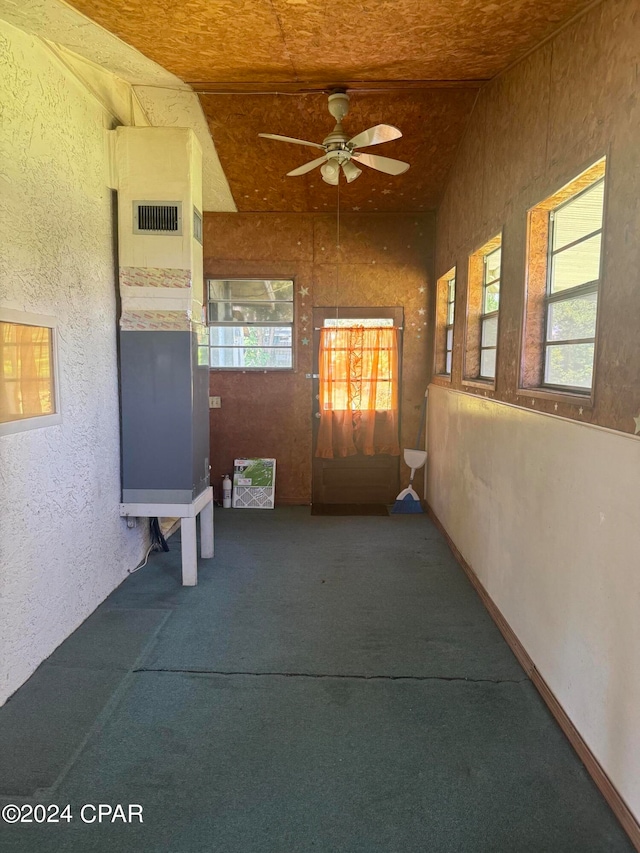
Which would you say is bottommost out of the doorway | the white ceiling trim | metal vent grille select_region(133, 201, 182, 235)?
the doorway

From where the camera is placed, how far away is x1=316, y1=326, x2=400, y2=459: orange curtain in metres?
5.23

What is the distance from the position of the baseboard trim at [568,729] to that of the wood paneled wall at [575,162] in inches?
45.8

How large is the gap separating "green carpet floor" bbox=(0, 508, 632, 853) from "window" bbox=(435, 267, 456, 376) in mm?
2408

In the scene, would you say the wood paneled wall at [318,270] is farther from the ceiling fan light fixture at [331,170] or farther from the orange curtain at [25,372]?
the orange curtain at [25,372]

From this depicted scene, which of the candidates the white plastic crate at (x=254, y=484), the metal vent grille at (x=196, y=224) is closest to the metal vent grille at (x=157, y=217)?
the metal vent grille at (x=196, y=224)

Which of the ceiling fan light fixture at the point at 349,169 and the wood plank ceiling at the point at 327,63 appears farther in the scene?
the ceiling fan light fixture at the point at 349,169

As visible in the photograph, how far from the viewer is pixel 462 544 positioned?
12.6 feet

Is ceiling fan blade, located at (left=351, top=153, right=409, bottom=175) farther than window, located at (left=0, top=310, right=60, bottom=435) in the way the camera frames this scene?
Yes

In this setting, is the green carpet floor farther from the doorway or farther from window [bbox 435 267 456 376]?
window [bbox 435 267 456 376]

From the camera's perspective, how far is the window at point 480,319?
12.3 ft

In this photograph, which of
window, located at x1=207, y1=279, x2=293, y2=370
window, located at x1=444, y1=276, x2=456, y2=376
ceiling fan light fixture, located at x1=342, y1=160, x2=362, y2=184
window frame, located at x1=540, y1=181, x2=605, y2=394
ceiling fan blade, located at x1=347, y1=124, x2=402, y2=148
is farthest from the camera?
window, located at x1=207, y1=279, x2=293, y2=370

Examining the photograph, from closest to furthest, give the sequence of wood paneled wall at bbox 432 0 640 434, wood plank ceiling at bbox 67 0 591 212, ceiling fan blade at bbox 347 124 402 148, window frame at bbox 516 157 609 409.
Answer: wood paneled wall at bbox 432 0 640 434
wood plank ceiling at bbox 67 0 591 212
window frame at bbox 516 157 609 409
ceiling fan blade at bbox 347 124 402 148

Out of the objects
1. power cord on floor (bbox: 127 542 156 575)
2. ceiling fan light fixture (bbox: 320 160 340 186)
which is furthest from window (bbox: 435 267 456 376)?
power cord on floor (bbox: 127 542 156 575)

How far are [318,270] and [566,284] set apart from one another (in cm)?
315
